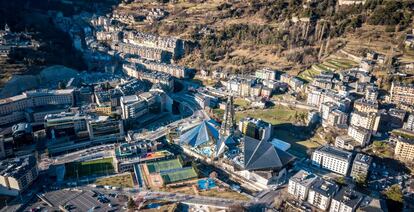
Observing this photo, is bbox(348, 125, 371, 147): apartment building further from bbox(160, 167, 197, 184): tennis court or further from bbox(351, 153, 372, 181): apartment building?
bbox(160, 167, 197, 184): tennis court

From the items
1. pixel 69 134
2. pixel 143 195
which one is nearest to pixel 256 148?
pixel 143 195

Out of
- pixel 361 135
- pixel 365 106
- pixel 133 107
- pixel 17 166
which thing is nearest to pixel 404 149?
pixel 361 135

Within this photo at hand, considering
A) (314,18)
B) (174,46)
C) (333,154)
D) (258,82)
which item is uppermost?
(314,18)

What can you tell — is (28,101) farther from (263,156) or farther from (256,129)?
(263,156)

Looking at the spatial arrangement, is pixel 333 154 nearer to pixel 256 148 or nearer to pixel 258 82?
pixel 256 148

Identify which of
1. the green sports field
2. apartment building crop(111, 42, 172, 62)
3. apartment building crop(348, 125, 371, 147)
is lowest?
the green sports field

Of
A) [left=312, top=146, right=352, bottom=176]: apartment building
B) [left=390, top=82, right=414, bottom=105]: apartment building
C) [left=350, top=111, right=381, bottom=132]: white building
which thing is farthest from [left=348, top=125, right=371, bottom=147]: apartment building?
[left=390, top=82, right=414, bottom=105]: apartment building
